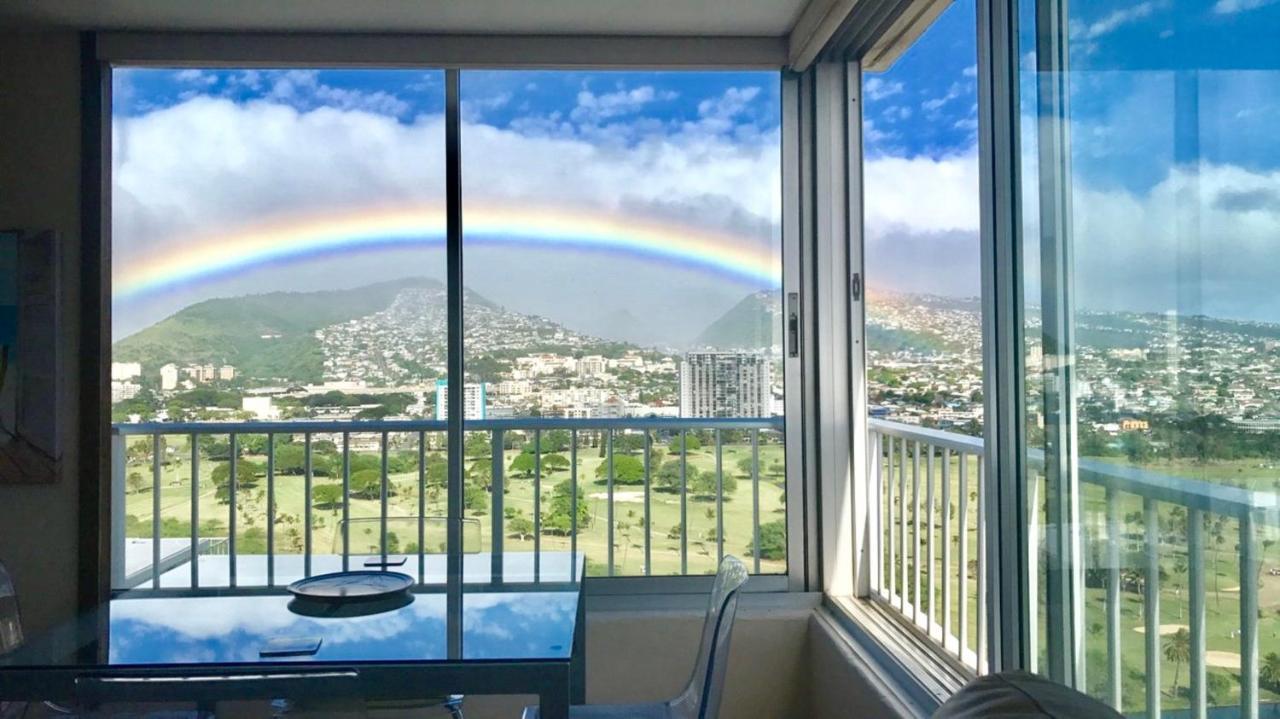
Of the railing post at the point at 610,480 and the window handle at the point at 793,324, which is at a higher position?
the window handle at the point at 793,324

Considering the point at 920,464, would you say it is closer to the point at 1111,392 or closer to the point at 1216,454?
the point at 1111,392

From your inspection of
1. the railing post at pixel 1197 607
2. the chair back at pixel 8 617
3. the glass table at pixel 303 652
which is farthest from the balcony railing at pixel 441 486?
the railing post at pixel 1197 607

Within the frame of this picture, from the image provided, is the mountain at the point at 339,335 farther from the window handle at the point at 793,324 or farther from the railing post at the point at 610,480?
the window handle at the point at 793,324

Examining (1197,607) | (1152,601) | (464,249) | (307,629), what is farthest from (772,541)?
(1197,607)

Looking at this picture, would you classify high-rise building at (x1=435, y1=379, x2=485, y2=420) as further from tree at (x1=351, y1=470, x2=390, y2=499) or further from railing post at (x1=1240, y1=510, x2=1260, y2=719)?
railing post at (x1=1240, y1=510, x2=1260, y2=719)

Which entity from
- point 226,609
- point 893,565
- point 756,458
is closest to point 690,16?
point 756,458

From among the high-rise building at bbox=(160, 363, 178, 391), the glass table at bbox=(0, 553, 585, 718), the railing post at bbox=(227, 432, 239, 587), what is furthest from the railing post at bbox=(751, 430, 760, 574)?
the high-rise building at bbox=(160, 363, 178, 391)
